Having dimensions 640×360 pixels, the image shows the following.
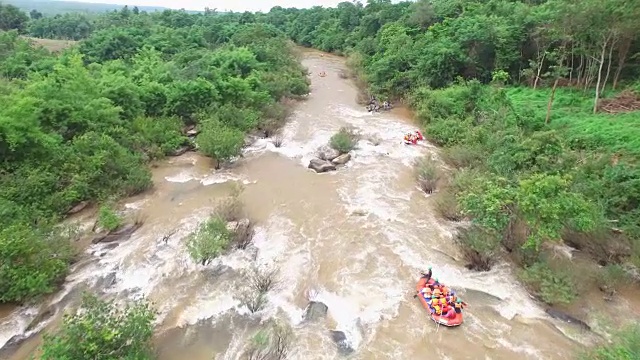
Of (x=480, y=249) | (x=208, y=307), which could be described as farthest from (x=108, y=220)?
(x=480, y=249)

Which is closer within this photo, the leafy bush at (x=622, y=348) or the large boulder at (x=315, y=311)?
the leafy bush at (x=622, y=348)

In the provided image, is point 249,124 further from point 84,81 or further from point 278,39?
point 278,39

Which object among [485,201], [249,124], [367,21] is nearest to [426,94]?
[249,124]

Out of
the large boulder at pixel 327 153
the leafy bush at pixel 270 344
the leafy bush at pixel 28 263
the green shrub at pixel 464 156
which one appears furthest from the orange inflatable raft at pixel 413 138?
the leafy bush at pixel 28 263

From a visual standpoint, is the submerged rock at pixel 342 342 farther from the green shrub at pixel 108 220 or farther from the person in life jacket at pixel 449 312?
the green shrub at pixel 108 220

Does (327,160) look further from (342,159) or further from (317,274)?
(317,274)

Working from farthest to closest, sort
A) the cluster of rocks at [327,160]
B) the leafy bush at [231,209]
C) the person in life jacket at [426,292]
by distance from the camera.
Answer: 1. the cluster of rocks at [327,160]
2. the leafy bush at [231,209]
3. the person in life jacket at [426,292]
